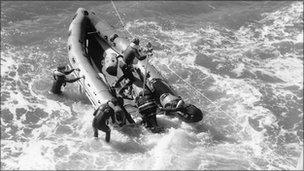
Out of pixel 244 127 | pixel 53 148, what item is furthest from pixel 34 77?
pixel 244 127

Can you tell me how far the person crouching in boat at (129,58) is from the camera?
41.3 feet

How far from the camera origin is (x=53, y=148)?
38.0 feet

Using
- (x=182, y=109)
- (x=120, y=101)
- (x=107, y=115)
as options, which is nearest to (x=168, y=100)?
(x=182, y=109)

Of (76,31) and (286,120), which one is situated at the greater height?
(76,31)

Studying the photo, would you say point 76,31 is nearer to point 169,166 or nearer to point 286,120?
point 169,166

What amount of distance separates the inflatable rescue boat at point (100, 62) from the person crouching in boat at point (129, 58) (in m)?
0.34

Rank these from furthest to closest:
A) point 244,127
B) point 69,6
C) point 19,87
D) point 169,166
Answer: point 69,6 < point 19,87 < point 244,127 < point 169,166

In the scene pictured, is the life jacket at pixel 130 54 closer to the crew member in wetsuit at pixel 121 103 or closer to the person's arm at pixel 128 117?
the crew member in wetsuit at pixel 121 103

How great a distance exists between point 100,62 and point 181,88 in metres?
2.79

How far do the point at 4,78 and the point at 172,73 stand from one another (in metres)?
5.54

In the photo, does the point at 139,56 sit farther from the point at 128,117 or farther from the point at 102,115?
the point at 102,115

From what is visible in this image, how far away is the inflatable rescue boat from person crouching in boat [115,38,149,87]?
1.13 ft

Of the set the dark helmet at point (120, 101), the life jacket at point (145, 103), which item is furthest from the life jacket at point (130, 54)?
the life jacket at point (145, 103)

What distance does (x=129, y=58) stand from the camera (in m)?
12.6
